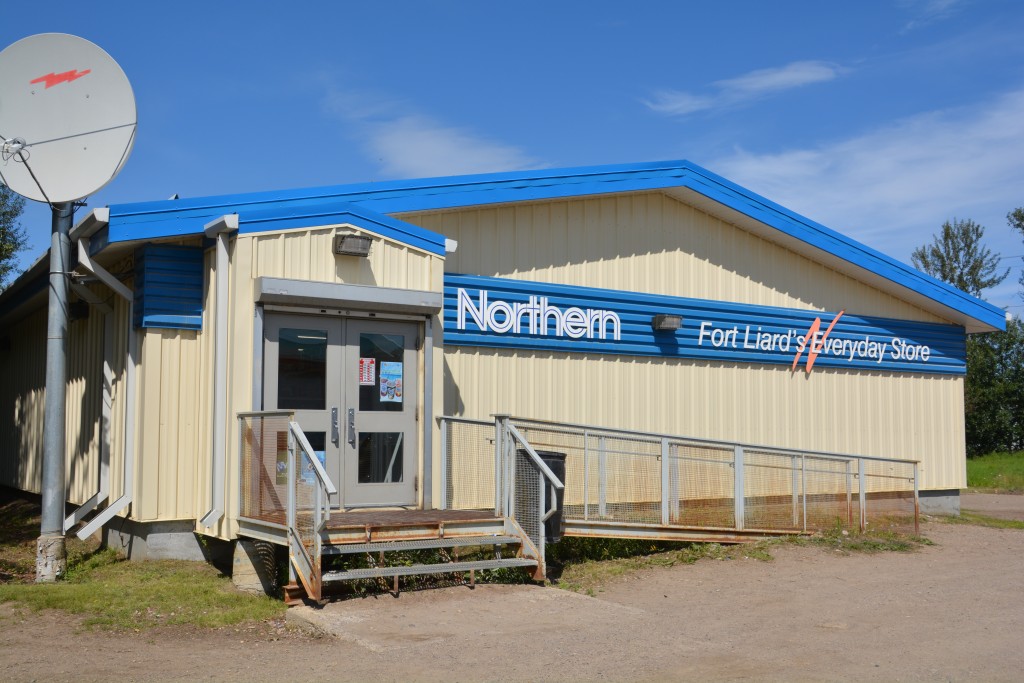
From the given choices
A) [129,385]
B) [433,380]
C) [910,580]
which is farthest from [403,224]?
[910,580]

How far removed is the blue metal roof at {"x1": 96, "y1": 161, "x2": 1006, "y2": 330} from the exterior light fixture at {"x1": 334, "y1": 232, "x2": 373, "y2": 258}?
1.00ft

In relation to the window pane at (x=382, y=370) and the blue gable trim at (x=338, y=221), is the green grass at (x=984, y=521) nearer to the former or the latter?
the window pane at (x=382, y=370)

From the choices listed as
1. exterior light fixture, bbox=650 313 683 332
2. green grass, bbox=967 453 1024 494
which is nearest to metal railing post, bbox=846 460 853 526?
exterior light fixture, bbox=650 313 683 332

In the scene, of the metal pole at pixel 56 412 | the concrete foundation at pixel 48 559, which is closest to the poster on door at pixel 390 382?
the metal pole at pixel 56 412

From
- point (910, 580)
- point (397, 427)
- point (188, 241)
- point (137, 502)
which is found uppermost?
point (188, 241)

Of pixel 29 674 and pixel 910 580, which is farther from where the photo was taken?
pixel 910 580

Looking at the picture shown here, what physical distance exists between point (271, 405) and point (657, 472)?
4842 mm

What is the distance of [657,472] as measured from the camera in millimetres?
12734

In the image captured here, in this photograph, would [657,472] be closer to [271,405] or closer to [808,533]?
[808,533]

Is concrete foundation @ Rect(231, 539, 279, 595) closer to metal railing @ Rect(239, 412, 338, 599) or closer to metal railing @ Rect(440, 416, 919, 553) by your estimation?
metal railing @ Rect(239, 412, 338, 599)

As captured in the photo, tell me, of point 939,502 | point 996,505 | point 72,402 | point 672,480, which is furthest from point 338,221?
point 996,505

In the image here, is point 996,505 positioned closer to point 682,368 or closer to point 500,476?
point 682,368

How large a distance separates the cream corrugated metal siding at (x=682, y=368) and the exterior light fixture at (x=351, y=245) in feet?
7.34

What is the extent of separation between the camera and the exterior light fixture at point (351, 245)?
11.0m
